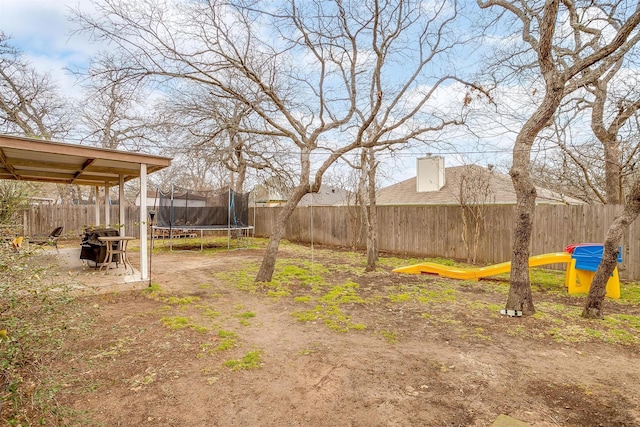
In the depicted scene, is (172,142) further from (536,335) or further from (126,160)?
(536,335)

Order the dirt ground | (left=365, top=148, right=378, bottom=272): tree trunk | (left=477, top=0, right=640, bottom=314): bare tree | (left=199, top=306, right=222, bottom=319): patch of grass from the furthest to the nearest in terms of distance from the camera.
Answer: (left=365, top=148, right=378, bottom=272): tree trunk → (left=199, top=306, right=222, bottom=319): patch of grass → (left=477, top=0, right=640, bottom=314): bare tree → the dirt ground

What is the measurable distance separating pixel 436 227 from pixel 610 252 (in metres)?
4.92

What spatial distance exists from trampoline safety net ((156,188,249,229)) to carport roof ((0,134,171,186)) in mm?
2259

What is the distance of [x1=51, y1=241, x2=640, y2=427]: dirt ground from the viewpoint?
7.23 feet

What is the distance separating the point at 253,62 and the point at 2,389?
18.7 feet

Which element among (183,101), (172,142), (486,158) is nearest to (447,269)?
(486,158)

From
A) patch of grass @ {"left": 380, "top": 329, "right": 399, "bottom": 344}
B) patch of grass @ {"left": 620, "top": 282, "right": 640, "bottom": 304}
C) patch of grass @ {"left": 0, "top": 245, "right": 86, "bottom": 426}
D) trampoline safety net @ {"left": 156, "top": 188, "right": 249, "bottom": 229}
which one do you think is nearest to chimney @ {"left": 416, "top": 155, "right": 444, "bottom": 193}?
trampoline safety net @ {"left": 156, "top": 188, "right": 249, "bottom": 229}

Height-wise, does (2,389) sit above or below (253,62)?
below

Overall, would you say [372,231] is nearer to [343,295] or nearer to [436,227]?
[343,295]

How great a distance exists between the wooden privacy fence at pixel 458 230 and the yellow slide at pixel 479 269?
1572mm

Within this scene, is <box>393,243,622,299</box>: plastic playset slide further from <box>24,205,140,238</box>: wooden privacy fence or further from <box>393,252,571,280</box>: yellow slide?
<box>24,205,140,238</box>: wooden privacy fence

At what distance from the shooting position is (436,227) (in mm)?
8859

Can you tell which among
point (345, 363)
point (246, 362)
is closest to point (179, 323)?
point (246, 362)

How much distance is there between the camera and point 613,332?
361 cm
